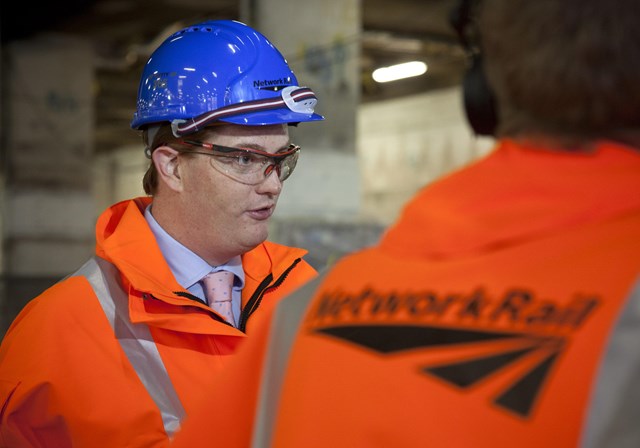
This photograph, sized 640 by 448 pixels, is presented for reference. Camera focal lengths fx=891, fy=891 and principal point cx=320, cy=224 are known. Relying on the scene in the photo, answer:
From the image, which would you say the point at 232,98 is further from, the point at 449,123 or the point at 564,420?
the point at 449,123

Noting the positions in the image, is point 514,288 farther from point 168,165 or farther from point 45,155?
point 45,155

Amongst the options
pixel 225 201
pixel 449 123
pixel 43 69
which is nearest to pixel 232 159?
pixel 225 201

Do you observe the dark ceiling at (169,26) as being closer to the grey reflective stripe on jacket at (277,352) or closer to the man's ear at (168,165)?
the man's ear at (168,165)

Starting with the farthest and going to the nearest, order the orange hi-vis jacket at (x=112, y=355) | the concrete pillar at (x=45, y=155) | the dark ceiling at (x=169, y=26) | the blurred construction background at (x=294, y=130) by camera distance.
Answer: the concrete pillar at (x=45, y=155)
the dark ceiling at (x=169, y=26)
the blurred construction background at (x=294, y=130)
the orange hi-vis jacket at (x=112, y=355)

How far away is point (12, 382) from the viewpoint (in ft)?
7.77

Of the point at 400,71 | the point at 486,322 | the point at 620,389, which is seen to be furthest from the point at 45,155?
the point at 620,389

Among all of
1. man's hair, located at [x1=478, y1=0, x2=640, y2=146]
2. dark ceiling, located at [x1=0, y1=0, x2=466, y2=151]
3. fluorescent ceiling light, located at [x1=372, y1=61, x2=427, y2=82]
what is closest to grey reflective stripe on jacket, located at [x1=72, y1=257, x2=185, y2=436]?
man's hair, located at [x1=478, y1=0, x2=640, y2=146]

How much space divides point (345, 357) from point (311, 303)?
0.10 meters

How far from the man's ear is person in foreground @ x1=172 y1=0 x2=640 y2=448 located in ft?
5.04

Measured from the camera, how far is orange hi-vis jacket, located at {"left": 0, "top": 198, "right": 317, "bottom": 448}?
7.62 ft

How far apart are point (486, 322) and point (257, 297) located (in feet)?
5.46

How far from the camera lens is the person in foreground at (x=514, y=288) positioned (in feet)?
3.37

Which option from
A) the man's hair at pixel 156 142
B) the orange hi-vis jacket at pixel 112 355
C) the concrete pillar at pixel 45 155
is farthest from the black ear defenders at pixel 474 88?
the concrete pillar at pixel 45 155

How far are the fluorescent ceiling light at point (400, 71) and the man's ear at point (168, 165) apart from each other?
786 inches
